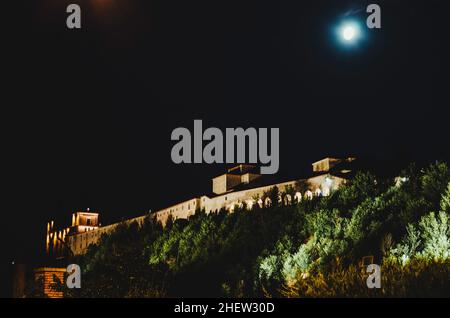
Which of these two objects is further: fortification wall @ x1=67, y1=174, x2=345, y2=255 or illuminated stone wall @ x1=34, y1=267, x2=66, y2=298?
fortification wall @ x1=67, y1=174, x2=345, y2=255

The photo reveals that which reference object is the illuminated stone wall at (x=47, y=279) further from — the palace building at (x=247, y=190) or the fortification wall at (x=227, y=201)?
the palace building at (x=247, y=190)

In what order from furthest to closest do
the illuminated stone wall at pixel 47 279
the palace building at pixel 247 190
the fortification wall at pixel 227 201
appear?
the palace building at pixel 247 190 → the fortification wall at pixel 227 201 → the illuminated stone wall at pixel 47 279

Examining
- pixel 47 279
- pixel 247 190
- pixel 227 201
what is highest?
pixel 247 190

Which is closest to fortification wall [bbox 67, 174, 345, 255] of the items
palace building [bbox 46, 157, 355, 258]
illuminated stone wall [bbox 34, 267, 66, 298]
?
palace building [bbox 46, 157, 355, 258]

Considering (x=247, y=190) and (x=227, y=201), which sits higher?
(x=247, y=190)

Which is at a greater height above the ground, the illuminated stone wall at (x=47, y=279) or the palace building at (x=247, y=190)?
the palace building at (x=247, y=190)

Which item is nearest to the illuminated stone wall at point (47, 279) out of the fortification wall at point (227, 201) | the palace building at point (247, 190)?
the fortification wall at point (227, 201)

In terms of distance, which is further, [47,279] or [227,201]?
[227,201]

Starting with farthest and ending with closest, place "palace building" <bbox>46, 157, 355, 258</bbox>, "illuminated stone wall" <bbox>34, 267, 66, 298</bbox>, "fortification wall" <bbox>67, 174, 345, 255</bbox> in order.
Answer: "palace building" <bbox>46, 157, 355, 258</bbox>
"fortification wall" <bbox>67, 174, 345, 255</bbox>
"illuminated stone wall" <bbox>34, 267, 66, 298</bbox>

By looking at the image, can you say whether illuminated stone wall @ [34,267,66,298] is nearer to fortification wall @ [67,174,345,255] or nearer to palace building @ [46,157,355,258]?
fortification wall @ [67,174,345,255]

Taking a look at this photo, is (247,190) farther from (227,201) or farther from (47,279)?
(47,279)

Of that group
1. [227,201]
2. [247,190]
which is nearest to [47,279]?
[247,190]
